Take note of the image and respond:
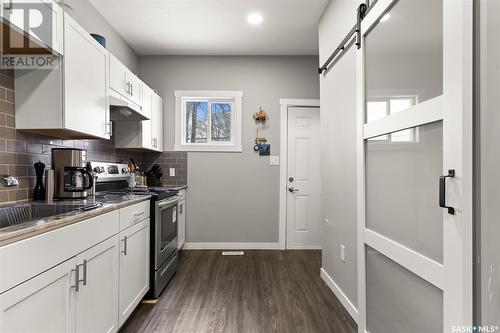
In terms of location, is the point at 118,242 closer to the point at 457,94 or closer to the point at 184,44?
the point at 457,94

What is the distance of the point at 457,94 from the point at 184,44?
3408 millimetres

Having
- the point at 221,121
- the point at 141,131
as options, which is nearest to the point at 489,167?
the point at 141,131

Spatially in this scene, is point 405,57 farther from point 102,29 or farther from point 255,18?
point 102,29

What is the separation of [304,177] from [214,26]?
232 centimetres

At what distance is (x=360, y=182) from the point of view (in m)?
1.71

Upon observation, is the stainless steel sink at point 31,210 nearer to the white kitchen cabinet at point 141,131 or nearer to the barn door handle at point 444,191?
the white kitchen cabinet at point 141,131

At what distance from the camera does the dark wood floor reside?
2.01 meters

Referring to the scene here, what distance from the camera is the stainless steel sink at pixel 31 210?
1.56 meters

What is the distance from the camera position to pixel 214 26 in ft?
10.3

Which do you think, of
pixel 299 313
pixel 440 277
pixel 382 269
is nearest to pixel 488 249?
pixel 440 277

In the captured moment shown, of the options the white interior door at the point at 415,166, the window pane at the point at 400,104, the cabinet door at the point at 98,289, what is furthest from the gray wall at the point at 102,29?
the window pane at the point at 400,104

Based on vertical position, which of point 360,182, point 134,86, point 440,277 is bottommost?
point 440,277

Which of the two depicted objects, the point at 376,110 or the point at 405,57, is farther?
the point at 376,110

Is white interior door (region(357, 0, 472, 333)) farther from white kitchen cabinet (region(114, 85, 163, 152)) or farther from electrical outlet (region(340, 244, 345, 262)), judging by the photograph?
white kitchen cabinet (region(114, 85, 163, 152))
